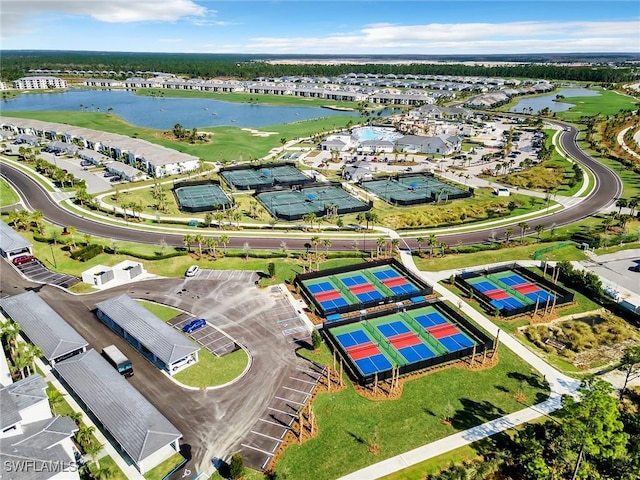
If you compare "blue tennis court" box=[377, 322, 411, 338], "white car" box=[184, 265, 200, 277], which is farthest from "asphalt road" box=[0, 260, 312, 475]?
"blue tennis court" box=[377, 322, 411, 338]

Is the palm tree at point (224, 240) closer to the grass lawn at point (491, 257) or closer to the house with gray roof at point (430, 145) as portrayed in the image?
the grass lawn at point (491, 257)

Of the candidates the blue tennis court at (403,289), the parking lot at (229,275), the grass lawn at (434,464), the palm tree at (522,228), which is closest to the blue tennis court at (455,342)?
the blue tennis court at (403,289)

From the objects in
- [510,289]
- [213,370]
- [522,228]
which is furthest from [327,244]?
[522,228]

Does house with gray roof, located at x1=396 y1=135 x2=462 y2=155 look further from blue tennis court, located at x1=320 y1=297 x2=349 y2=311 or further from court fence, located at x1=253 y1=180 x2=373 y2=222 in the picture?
blue tennis court, located at x1=320 y1=297 x2=349 y2=311

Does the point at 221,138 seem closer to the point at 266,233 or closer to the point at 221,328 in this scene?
the point at 266,233

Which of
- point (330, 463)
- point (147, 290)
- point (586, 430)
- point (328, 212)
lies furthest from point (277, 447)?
point (328, 212)

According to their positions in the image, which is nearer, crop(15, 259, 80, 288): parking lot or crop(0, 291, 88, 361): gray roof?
crop(0, 291, 88, 361): gray roof
